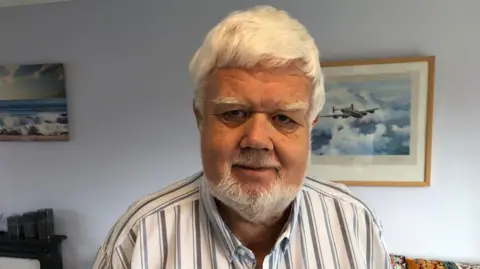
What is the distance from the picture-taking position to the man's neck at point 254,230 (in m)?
0.89

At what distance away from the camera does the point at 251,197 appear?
805 millimetres

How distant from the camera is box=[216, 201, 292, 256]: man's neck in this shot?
0.89 metres

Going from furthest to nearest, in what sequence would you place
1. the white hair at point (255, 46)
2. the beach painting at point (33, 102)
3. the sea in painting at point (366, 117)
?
1. the beach painting at point (33, 102)
2. the sea in painting at point (366, 117)
3. the white hair at point (255, 46)

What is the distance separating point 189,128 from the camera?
243 cm

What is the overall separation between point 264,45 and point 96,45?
6.77 feet

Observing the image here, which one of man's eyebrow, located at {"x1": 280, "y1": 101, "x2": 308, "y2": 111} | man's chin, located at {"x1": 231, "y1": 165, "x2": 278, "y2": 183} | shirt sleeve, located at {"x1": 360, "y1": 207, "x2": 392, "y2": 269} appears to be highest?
man's eyebrow, located at {"x1": 280, "y1": 101, "x2": 308, "y2": 111}

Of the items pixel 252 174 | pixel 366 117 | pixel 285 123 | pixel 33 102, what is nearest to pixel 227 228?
pixel 252 174

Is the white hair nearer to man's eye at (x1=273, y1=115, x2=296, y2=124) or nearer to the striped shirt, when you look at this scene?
man's eye at (x1=273, y1=115, x2=296, y2=124)

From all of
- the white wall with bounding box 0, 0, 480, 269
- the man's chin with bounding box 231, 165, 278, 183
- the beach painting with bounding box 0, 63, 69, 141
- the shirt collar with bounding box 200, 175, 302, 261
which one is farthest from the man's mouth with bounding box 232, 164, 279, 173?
the beach painting with bounding box 0, 63, 69, 141

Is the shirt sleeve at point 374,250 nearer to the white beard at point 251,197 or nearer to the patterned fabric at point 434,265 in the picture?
the white beard at point 251,197

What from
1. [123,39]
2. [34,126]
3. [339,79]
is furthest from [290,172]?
[34,126]

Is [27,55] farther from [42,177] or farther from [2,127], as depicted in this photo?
[42,177]

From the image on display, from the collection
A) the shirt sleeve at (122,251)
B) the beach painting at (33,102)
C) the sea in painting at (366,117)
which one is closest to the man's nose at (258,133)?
→ the shirt sleeve at (122,251)

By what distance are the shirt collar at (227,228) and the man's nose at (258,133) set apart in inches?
6.7
